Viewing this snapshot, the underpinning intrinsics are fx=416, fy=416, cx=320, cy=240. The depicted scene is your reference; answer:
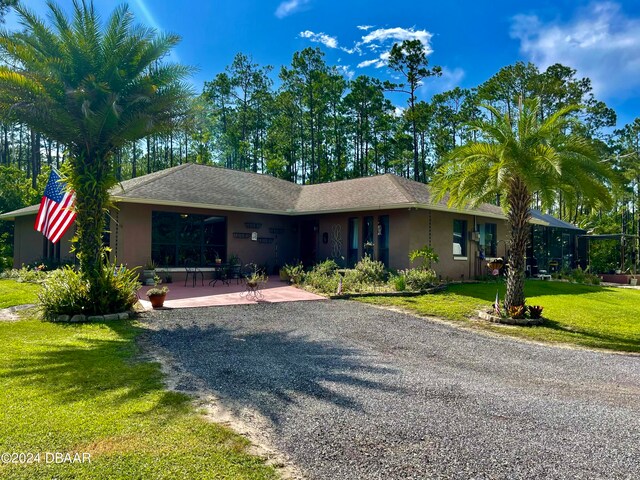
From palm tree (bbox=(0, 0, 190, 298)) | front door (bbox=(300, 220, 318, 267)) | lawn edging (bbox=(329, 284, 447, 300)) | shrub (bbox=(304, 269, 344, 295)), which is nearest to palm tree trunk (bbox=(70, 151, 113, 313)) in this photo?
palm tree (bbox=(0, 0, 190, 298))

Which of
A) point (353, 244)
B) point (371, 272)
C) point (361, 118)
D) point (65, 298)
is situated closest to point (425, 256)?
point (371, 272)

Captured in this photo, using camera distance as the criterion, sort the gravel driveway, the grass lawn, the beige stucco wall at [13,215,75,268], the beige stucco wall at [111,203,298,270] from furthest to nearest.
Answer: the beige stucco wall at [13,215,75,268] < the beige stucco wall at [111,203,298,270] < the grass lawn < the gravel driveway

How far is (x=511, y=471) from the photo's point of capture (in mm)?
3166

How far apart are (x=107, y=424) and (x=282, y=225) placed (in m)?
15.6

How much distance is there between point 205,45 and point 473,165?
1352cm

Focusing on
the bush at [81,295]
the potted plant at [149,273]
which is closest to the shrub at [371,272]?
the potted plant at [149,273]

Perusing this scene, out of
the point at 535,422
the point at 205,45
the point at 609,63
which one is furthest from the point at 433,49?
the point at 535,422

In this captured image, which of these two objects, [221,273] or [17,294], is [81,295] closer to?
[17,294]

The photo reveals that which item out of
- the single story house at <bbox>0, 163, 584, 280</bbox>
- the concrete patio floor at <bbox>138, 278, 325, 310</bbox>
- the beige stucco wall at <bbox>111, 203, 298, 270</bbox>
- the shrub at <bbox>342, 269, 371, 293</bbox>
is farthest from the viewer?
the single story house at <bbox>0, 163, 584, 280</bbox>

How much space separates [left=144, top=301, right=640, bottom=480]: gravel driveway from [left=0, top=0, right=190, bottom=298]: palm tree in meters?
3.49

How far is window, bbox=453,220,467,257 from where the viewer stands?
1773 cm

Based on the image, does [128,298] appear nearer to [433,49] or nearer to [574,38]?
[574,38]

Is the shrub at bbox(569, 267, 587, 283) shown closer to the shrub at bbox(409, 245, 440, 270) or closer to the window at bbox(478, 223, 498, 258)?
the window at bbox(478, 223, 498, 258)

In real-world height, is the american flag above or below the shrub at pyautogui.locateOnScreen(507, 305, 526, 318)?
above
